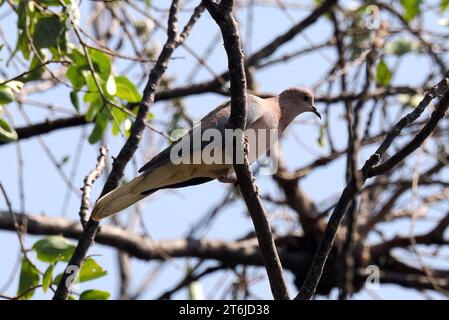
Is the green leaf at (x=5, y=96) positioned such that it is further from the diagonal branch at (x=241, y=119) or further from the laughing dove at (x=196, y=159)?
the diagonal branch at (x=241, y=119)

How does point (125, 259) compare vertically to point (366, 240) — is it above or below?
above

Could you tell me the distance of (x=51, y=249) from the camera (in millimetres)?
3617

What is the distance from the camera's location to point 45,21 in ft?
12.7

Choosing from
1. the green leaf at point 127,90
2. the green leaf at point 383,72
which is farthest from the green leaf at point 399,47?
the green leaf at point 127,90

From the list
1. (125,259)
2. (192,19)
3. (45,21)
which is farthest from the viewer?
(125,259)

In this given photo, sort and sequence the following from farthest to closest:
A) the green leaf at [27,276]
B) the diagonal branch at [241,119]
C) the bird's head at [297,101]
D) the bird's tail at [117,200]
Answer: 1. the bird's head at [297,101]
2. the bird's tail at [117,200]
3. the green leaf at [27,276]
4. the diagonal branch at [241,119]

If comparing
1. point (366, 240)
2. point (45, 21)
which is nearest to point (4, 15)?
point (45, 21)

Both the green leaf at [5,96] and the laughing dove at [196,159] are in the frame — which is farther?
the laughing dove at [196,159]

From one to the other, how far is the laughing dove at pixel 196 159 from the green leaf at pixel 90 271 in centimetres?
22

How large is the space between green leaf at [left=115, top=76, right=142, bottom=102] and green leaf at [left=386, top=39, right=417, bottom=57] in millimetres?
2557

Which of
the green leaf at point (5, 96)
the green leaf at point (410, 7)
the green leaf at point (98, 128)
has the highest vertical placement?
the green leaf at point (410, 7)

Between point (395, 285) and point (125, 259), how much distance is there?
268 cm

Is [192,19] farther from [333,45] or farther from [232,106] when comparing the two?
[333,45]

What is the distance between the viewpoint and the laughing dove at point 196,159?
13.1 ft
